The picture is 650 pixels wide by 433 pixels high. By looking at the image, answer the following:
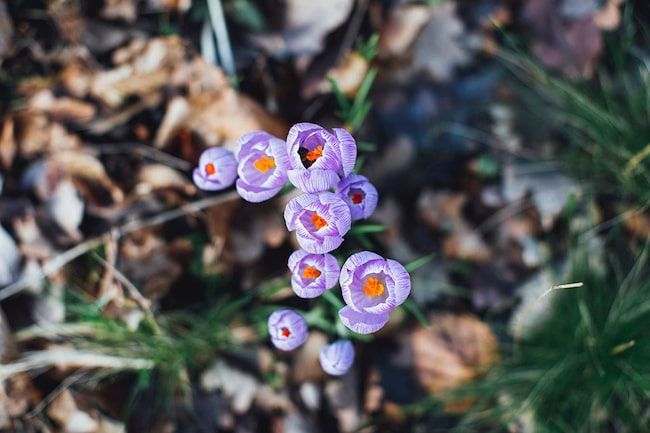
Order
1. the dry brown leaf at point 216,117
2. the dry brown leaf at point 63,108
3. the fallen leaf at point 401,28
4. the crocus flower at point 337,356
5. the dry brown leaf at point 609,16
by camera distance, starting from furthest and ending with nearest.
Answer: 1. the dry brown leaf at point 609,16
2. the fallen leaf at point 401,28
3. the dry brown leaf at point 63,108
4. the dry brown leaf at point 216,117
5. the crocus flower at point 337,356

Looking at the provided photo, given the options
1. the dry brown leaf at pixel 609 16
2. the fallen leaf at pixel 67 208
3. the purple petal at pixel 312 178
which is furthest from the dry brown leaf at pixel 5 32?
the dry brown leaf at pixel 609 16

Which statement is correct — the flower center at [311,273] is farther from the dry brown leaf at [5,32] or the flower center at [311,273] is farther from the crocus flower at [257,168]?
Answer: the dry brown leaf at [5,32]

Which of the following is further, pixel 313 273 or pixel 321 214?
pixel 313 273

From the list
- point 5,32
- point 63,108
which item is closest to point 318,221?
point 63,108

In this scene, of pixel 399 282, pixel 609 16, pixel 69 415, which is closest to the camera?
pixel 399 282

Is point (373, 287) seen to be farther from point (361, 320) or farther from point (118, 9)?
point (118, 9)

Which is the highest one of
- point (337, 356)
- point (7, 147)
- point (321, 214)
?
point (321, 214)

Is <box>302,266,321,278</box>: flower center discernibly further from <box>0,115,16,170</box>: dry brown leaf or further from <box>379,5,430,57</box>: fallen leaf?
<box>0,115,16,170</box>: dry brown leaf

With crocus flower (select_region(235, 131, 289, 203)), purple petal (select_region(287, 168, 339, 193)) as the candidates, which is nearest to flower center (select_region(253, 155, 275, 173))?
crocus flower (select_region(235, 131, 289, 203))
